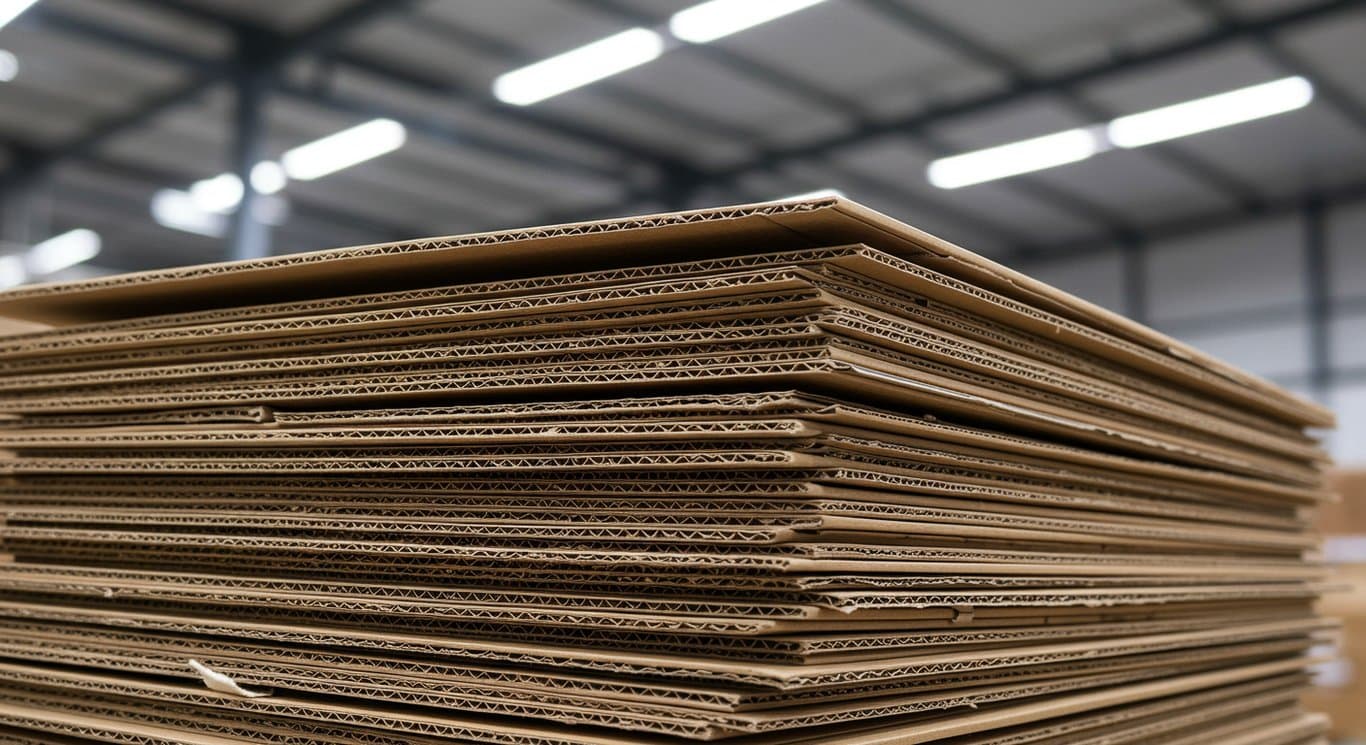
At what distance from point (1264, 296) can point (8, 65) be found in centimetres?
1193

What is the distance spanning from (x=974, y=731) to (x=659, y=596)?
1.24 feet

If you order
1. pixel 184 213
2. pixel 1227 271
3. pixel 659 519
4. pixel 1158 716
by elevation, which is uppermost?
pixel 184 213

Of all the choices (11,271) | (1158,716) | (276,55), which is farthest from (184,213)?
(1158,716)

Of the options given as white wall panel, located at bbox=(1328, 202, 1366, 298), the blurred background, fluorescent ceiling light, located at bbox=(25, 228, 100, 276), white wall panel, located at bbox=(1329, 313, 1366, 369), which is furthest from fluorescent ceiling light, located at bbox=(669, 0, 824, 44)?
fluorescent ceiling light, located at bbox=(25, 228, 100, 276)

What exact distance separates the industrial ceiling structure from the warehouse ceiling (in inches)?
1.1

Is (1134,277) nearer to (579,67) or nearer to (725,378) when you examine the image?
(579,67)

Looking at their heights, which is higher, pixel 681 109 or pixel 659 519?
pixel 681 109

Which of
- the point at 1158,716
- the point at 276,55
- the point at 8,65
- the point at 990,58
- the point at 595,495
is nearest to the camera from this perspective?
the point at 595,495

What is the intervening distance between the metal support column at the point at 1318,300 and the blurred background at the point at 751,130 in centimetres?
3

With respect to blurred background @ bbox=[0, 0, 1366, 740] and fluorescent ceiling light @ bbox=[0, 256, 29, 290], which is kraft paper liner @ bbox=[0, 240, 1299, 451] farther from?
fluorescent ceiling light @ bbox=[0, 256, 29, 290]

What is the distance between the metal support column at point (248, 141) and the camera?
8461 mm

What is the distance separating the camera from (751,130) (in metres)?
10.9

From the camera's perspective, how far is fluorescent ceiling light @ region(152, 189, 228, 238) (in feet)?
40.3

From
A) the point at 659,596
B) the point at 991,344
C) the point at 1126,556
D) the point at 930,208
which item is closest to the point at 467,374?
the point at 659,596
